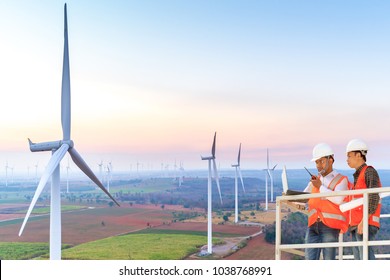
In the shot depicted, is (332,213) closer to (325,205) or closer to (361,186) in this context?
(325,205)

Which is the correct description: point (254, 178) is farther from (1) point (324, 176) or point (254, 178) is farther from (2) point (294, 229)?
(1) point (324, 176)

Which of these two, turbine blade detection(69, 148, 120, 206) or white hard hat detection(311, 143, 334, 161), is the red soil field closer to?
turbine blade detection(69, 148, 120, 206)

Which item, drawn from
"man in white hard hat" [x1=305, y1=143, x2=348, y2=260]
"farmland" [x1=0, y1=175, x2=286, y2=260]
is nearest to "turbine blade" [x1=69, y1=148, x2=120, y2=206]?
"man in white hard hat" [x1=305, y1=143, x2=348, y2=260]

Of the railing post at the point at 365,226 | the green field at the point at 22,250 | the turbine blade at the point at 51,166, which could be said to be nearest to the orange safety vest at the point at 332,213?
the railing post at the point at 365,226

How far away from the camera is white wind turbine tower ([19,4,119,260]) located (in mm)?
9344

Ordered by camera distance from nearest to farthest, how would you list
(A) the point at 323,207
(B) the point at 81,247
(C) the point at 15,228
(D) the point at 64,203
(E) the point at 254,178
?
1. (A) the point at 323,207
2. (B) the point at 81,247
3. (C) the point at 15,228
4. (D) the point at 64,203
5. (E) the point at 254,178

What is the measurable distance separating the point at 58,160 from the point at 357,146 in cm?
708

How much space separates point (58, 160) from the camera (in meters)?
9.60

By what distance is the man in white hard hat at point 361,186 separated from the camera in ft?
12.8

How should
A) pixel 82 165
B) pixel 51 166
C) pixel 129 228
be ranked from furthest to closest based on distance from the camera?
pixel 129 228 → pixel 82 165 → pixel 51 166

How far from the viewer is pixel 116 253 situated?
101ft

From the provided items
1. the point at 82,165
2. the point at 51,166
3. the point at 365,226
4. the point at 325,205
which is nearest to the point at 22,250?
the point at 82,165

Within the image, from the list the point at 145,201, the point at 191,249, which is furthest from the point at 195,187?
the point at 191,249
